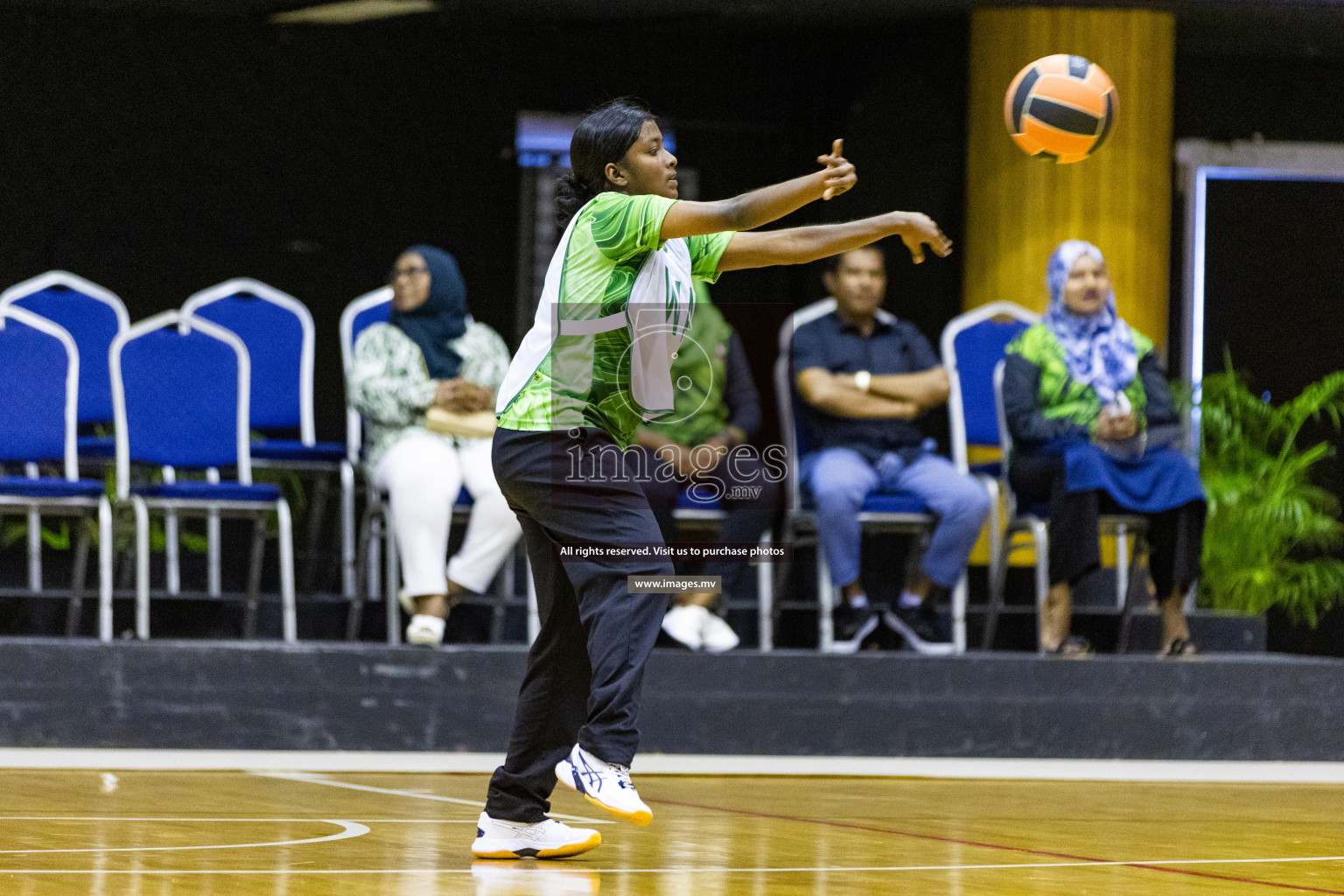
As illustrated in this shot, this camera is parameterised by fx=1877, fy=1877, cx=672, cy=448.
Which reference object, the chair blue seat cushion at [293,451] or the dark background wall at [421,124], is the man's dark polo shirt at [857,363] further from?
the dark background wall at [421,124]

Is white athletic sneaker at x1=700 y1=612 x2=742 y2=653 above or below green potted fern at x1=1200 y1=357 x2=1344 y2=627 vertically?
below

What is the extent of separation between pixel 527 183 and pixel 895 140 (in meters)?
1.84

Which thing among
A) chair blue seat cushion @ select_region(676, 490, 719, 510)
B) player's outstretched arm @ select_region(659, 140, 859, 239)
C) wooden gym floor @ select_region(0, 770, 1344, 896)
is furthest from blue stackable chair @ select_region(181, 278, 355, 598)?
player's outstretched arm @ select_region(659, 140, 859, 239)

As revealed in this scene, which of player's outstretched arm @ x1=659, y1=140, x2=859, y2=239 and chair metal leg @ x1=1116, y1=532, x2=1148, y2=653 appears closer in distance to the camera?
player's outstretched arm @ x1=659, y1=140, x2=859, y2=239

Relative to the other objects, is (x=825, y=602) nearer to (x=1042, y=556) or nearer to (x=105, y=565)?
(x=1042, y=556)

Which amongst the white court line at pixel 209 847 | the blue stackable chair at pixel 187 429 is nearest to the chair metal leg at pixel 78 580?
the blue stackable chair at pixel 187 429

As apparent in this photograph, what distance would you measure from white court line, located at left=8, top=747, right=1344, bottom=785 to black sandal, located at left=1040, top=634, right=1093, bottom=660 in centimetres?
32

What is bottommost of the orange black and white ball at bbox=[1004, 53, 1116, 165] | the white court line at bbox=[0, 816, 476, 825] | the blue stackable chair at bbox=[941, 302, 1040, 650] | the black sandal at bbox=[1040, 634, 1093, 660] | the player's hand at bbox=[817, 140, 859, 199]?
the white court line at bbox=[0, 816, 476, 825]

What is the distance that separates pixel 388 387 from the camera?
5828 mm

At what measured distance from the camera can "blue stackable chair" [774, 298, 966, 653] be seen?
5914 mm

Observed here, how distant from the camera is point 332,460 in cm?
659

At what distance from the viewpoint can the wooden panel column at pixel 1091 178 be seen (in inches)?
310

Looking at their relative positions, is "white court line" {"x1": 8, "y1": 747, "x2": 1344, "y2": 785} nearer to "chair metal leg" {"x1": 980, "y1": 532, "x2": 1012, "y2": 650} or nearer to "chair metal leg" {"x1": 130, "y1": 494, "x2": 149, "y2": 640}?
"chair metal leg" {"x1": 130, "y1": 494, "x2": 149, "y2": 640}

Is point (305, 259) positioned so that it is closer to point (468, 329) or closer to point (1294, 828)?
point (468, 329)
